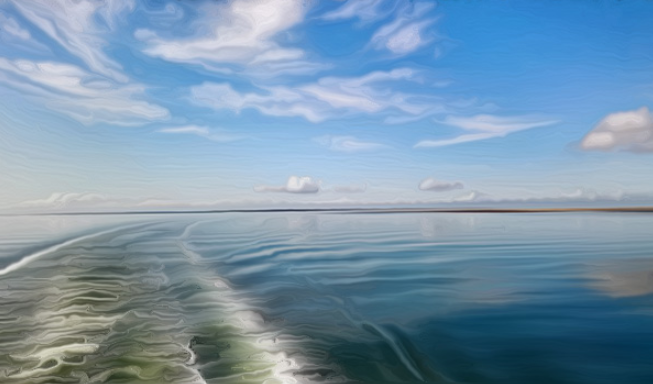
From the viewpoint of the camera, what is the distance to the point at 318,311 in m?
8.37

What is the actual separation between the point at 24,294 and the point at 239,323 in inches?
226

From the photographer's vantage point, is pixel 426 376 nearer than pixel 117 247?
Yes

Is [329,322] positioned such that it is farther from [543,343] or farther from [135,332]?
[543,343]

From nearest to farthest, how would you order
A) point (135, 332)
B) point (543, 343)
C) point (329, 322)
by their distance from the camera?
point (543, 343) < point (135, 332) < point (329, 322)

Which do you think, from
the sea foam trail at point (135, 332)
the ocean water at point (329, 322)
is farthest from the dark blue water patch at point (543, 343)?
the sea foam trail at point (135, 332)

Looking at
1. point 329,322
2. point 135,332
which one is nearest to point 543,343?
point 329,322

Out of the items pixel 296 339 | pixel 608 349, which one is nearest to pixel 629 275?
pixel 608 349

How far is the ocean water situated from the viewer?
5559 mm

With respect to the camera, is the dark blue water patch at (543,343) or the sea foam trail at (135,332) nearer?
the sea foam trail at (135,332)

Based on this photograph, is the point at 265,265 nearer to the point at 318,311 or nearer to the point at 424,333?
the point at 318,311

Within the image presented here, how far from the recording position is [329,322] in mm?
7691

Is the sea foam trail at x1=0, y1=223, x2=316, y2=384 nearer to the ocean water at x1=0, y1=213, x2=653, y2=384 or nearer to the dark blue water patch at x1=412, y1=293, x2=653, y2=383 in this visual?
the ocean water at x1=0, y1=213, x2=653, y2=384

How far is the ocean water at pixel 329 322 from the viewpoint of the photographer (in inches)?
219

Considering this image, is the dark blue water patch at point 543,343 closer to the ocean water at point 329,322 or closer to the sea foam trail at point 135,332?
the ocean water at point 329,322
